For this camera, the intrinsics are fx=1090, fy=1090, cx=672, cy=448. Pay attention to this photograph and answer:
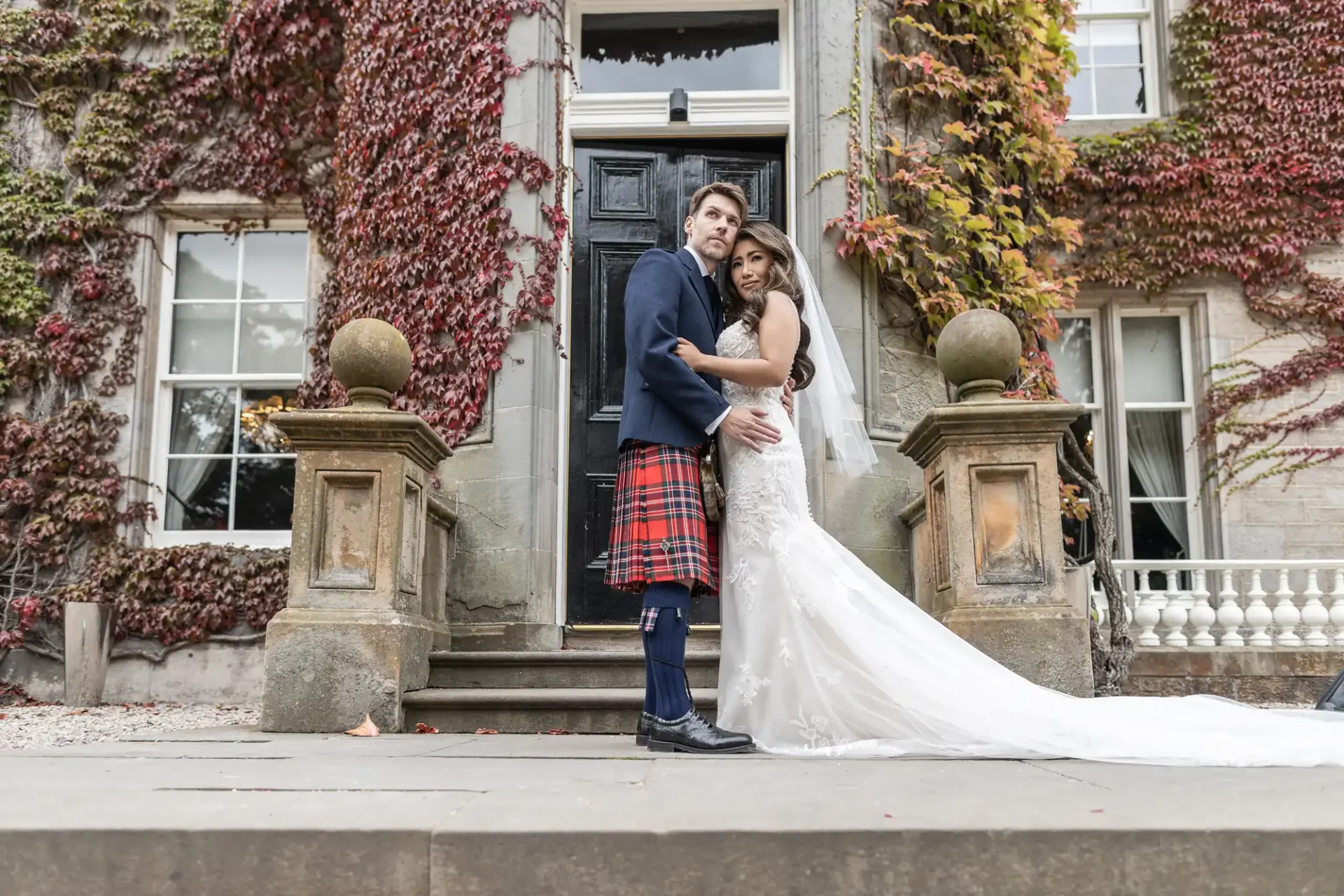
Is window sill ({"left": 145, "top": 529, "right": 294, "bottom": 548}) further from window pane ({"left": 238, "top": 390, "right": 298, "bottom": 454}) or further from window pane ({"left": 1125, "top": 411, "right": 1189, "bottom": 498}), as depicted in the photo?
window pane ({"left": 1125, "top": 411, "right": 1189, "bottom": 498})

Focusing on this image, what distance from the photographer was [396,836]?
5.83 ft

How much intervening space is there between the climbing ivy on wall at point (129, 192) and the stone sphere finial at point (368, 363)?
5.58ft

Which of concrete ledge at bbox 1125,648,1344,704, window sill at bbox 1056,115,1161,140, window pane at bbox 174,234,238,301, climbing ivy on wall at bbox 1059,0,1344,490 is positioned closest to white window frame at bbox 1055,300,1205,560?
climbing ivy on wall at bbox 1059,0,1344,490

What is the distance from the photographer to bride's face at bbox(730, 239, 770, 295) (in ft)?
11.9

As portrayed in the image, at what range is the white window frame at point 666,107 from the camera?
6.27 meters

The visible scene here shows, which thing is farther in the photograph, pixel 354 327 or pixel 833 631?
pixel 354 327

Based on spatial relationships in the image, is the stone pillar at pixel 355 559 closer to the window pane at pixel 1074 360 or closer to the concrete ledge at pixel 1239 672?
the concrete ledge at pixel 1239 672

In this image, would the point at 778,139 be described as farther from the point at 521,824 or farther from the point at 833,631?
the point at 521,824

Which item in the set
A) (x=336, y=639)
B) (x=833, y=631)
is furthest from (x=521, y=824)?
(x=336, y=639)

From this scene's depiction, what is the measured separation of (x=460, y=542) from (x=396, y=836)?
3.77 meters

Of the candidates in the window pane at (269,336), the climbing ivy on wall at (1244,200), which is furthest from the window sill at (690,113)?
the window pane at (269,336)

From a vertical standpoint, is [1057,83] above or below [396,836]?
above

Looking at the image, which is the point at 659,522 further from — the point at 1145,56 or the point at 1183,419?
the point at 1145,56

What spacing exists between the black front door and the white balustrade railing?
274 cm
